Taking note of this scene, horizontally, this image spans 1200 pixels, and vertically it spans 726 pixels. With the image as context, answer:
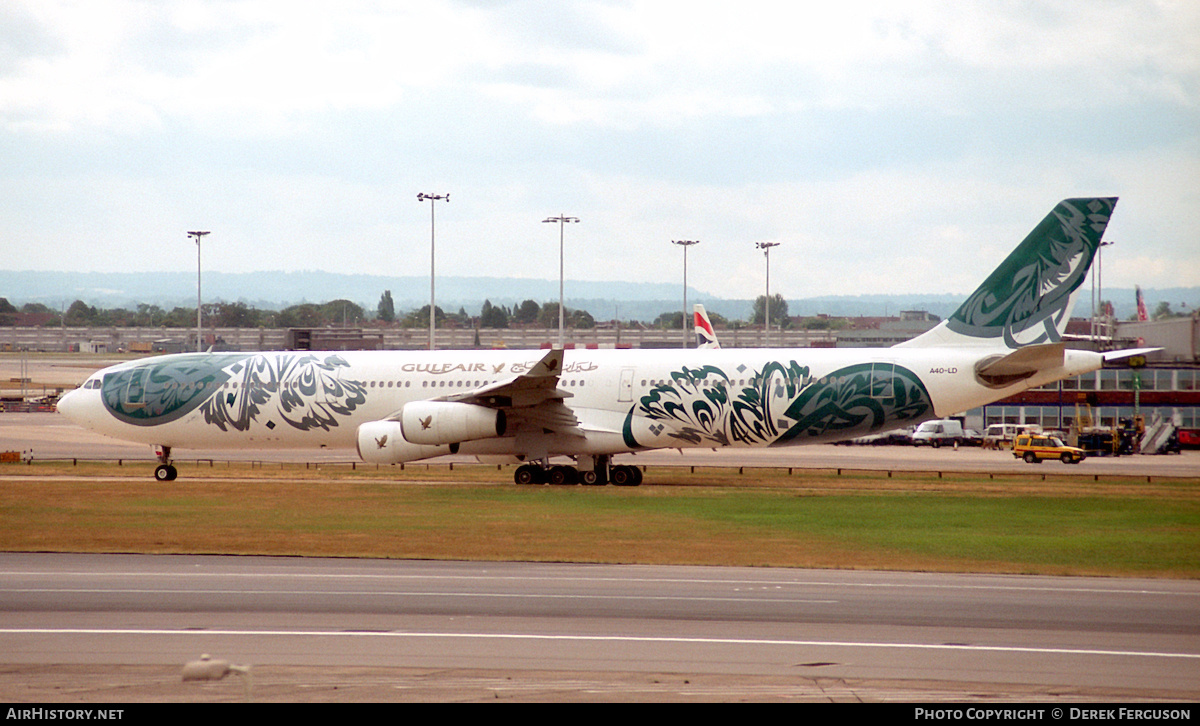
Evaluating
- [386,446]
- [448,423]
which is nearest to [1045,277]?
[448,423]

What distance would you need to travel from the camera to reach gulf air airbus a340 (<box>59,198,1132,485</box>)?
111 feet

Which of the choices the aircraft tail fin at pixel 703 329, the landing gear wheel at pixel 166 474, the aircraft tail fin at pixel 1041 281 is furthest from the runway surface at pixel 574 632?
the aircraft tail fin at pixel 703 329

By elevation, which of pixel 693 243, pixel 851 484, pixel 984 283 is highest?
pixel 693 243

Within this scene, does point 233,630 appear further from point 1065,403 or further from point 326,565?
point 1065,403

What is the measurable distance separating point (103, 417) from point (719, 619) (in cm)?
3019

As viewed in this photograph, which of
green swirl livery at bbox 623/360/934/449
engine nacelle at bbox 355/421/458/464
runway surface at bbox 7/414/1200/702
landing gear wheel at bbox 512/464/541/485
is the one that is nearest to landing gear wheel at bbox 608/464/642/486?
green swirl livery at bbox 623/360/934/449

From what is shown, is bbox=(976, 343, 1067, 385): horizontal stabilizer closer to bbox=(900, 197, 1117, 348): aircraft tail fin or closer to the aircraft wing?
bbox=(900, 197, 1117, 348): aircraft tail fin

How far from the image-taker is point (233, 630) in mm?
14008

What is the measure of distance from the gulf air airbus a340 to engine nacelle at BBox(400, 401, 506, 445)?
42 mm

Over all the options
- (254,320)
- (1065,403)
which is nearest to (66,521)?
(1065,403)

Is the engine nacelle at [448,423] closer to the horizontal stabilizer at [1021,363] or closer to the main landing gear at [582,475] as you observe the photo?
the main landing gear at [582,475]

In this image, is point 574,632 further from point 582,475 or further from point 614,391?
point 582,475

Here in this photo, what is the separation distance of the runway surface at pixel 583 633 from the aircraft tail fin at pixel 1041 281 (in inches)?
673

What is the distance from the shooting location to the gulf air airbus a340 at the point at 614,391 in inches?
1334
